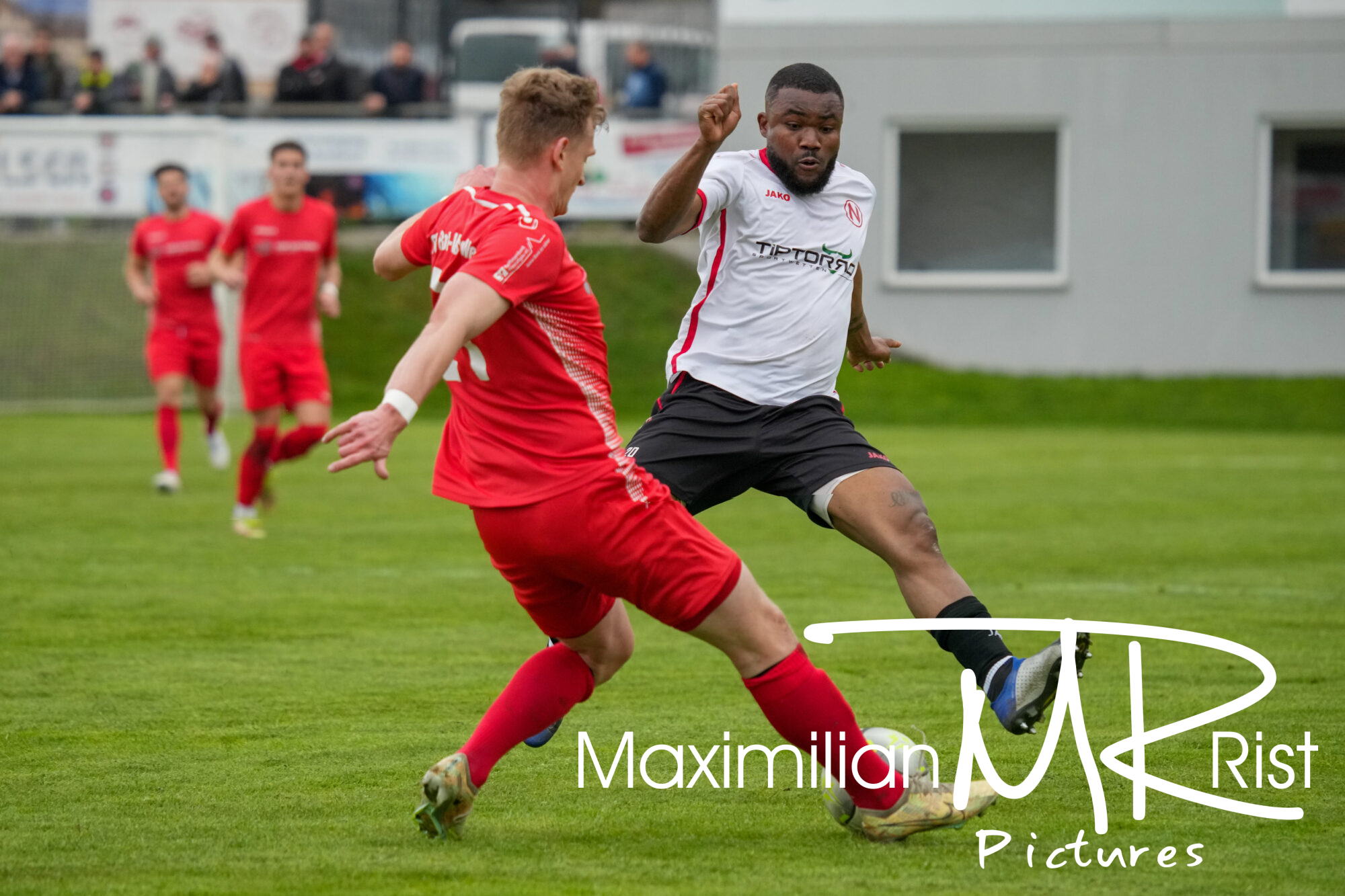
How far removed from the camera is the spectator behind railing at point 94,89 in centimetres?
2355

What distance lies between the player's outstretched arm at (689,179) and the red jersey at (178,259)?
30.1ft

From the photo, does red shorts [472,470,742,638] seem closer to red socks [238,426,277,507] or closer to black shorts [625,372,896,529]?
black shorts [625,372,896,529]

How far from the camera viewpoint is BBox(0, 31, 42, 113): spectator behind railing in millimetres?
23875

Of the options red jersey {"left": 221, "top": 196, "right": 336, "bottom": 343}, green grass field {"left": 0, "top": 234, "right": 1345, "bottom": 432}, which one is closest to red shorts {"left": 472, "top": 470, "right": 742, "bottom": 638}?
red jersey {"left": 221, "top": 196, "right": 336, "bottom": 343}

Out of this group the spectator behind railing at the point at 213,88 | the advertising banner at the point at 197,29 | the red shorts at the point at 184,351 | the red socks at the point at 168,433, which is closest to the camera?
the red socks at the point at 168,433

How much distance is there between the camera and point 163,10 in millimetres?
27500

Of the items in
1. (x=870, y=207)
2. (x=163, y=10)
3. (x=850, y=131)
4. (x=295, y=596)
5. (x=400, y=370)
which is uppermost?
(x=163, y=10)

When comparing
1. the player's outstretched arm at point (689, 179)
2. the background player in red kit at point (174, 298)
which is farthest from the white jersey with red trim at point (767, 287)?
the background player in red kit at point (174, 298)

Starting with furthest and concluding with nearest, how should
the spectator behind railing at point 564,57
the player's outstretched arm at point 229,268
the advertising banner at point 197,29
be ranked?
the advertising banner at point 197,29
the spectator behind railing at point 564,57
the player's outstretched arm at point 229,268

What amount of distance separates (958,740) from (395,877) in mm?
2164

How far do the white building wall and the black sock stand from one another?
19727mm

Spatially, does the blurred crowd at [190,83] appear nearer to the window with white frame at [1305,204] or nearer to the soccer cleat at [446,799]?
the window with white frame at [1305,204]

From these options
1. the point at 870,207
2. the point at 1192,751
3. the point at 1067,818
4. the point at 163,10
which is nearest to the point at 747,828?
the point at 1067,818

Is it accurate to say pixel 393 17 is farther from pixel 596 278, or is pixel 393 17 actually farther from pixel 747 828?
pixel 747 828
